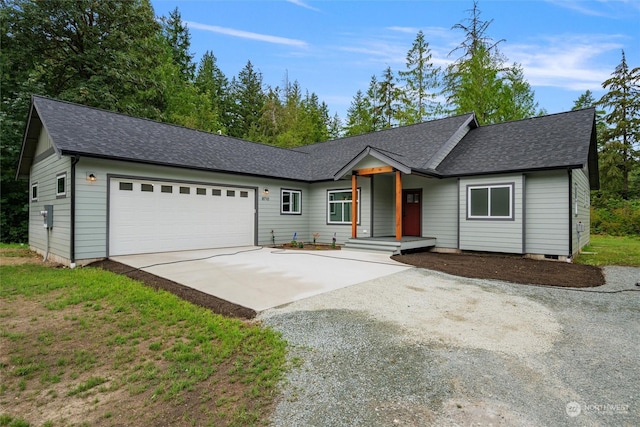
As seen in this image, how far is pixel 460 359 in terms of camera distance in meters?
3.10

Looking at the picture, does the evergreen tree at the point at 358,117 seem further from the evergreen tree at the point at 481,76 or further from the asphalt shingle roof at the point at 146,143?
A: the asphalt shingle roof at the point at 146,143

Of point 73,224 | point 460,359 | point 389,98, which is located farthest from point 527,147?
point 389,98

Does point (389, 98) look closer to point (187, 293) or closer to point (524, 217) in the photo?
point (524, 217)

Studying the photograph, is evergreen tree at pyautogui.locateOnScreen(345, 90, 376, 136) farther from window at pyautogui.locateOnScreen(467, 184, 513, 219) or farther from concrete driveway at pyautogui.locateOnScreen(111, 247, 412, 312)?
concrete driveway at pyautogui.locateOnScreen(111, 247, 412, 312)

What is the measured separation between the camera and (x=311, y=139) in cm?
2794

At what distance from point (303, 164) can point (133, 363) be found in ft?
41.5

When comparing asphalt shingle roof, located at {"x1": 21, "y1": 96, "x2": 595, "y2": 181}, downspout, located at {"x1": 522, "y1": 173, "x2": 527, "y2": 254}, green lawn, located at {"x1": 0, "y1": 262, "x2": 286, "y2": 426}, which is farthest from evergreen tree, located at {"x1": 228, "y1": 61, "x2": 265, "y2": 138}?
green lawn, located at {"x1": 0, "y1": 262, "x2": 286, "y2": 426}

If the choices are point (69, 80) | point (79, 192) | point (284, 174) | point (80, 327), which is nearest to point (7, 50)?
point (69, 80)

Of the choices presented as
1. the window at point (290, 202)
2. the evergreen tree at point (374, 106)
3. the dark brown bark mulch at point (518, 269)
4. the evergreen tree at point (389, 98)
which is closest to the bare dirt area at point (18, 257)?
the window at point (290, 202)

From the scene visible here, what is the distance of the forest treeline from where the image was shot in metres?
15.8

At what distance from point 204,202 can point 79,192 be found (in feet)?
11.4

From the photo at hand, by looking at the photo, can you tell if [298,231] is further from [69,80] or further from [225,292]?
[69,80]

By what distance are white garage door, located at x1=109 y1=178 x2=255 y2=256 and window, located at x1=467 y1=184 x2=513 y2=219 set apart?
7.64 metres

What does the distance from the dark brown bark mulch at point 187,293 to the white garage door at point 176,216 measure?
1.54 metres
